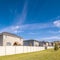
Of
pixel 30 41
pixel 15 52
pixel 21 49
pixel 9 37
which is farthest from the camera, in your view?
pixel 30 41

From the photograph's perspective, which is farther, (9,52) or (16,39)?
(16,39)

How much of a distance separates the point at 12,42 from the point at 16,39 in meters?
3.83

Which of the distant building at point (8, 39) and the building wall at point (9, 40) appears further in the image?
the building wall at point (9, 40)

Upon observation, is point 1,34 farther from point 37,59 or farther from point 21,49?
point 37,59

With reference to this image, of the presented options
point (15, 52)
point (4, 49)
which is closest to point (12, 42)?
point (15, 52)

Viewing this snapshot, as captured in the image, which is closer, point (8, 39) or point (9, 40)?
point (8, 39)

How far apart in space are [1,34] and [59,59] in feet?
91.9

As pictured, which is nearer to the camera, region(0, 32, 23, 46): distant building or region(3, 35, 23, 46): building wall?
region(0, 32, 23, 46): distant building

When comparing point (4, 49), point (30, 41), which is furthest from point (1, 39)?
point (30, 41)

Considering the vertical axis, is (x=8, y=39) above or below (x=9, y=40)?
above

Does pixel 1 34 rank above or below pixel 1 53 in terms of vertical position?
above

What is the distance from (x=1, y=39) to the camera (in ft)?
147

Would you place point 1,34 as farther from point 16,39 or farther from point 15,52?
point 15,52

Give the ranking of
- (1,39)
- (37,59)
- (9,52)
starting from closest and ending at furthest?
(37,59), (9,52), (1,39)
